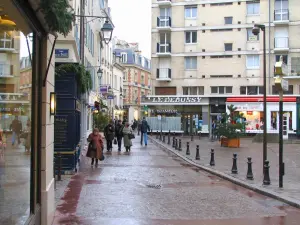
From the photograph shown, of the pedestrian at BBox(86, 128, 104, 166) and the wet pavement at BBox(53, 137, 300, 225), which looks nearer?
the wet pavement at BBox(53, 137, 300, 225)

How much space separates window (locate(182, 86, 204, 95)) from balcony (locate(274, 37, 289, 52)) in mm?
8783

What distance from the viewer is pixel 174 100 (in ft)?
161

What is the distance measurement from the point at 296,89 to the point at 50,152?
41.9 m

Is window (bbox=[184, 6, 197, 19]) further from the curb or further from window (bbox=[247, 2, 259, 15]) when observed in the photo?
the curb

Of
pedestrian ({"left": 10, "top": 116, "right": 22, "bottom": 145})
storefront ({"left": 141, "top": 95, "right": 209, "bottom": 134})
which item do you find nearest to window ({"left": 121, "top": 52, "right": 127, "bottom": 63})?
storefront ({"left": 141, "top": 95, "right": 209, "bottom": 134})

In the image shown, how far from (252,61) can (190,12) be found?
882cm

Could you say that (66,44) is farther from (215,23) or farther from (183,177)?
(215,23)

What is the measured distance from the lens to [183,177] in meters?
14.4

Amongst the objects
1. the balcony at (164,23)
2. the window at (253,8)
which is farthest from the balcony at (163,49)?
the window at (253,8)

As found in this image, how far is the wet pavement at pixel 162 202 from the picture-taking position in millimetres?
8242

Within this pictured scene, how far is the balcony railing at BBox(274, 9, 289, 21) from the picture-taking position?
46494 millimetres

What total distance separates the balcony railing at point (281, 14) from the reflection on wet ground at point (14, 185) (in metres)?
44.5

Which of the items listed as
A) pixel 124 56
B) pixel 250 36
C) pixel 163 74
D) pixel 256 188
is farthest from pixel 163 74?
pixel 256 188

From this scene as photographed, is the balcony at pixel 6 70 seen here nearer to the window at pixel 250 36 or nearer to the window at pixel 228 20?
the window at pixel 250 36
